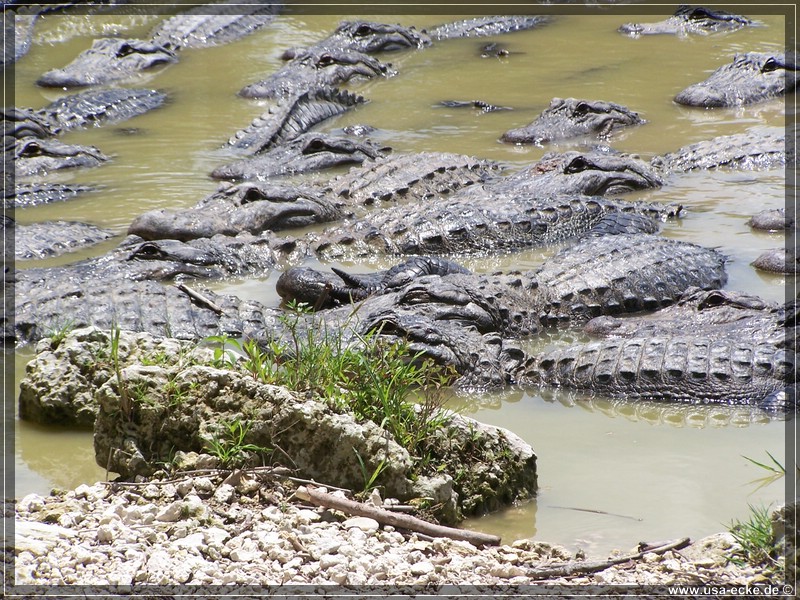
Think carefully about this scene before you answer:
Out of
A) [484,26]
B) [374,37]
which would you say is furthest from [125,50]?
[484,26]

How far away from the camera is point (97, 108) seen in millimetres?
12828

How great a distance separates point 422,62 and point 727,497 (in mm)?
12537

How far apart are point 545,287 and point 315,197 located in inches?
123

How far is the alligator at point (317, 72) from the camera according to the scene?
45.1 ft

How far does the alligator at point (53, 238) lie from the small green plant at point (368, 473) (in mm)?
5193

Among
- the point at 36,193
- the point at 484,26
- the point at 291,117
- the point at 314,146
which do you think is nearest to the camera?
the point at 36,193

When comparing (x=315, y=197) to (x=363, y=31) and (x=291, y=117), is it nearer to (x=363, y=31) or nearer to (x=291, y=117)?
(x=291, y=117)

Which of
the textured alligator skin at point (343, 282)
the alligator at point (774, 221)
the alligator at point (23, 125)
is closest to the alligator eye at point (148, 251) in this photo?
the textured alligator skin at point (343, 282)

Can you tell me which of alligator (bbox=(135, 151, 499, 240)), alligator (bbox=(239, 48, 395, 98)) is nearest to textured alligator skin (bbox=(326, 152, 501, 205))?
alligator (bbox=(135, 151, 499, 240))

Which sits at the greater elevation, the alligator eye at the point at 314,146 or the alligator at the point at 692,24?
the alligator at the point at 692,24

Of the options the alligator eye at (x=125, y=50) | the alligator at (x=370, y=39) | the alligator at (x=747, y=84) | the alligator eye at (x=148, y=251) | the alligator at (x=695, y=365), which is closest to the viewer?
the alligator at (x=695, y=365)

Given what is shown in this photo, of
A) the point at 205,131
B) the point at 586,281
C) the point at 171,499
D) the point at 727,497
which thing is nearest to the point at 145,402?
the point at 171,499

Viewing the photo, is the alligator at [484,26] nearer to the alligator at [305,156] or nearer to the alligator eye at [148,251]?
the alligator at [305,156]

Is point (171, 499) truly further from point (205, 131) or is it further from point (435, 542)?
point (205, 131)
